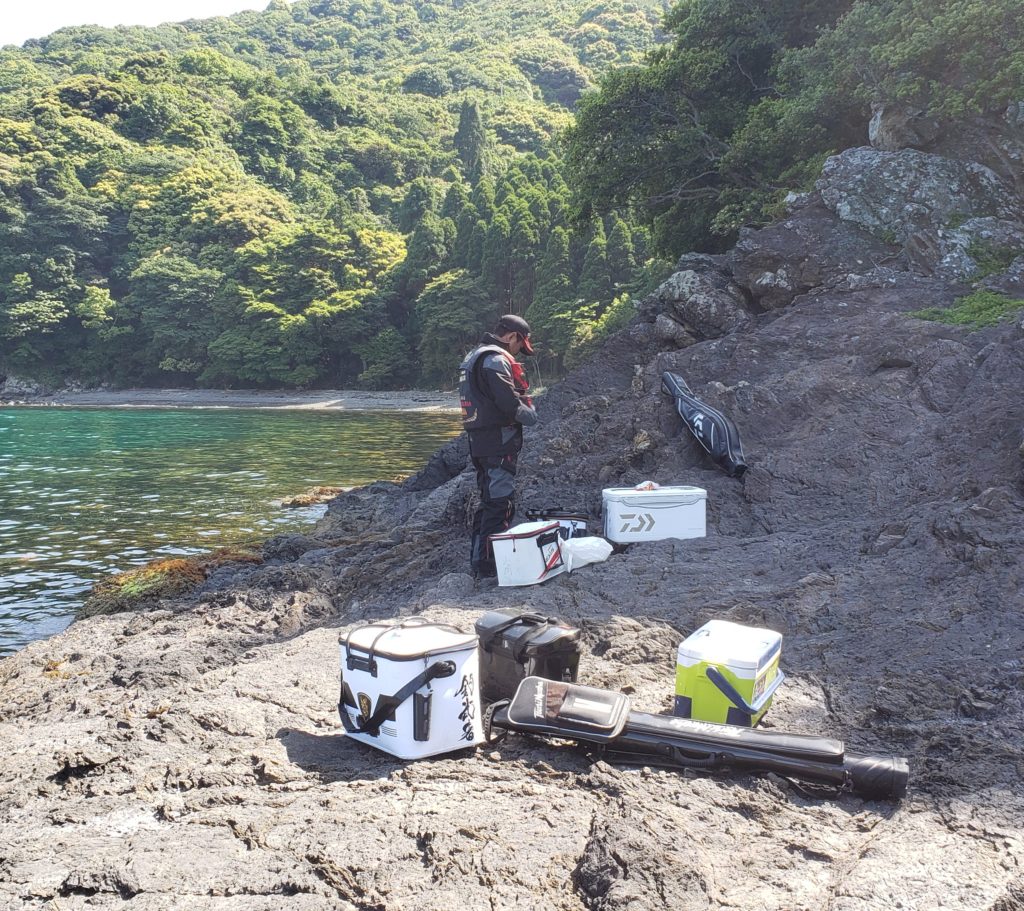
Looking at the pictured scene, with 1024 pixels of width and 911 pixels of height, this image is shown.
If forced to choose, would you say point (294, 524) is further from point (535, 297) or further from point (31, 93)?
point (31, 93)

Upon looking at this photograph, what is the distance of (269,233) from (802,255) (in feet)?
198

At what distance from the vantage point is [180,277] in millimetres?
61406

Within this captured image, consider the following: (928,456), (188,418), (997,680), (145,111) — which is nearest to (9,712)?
(997,680)

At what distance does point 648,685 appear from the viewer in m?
4.59

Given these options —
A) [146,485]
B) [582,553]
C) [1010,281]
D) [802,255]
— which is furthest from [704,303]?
[146,485]

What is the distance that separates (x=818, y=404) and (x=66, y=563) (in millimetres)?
9833

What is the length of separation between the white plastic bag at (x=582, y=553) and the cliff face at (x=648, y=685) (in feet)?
0.60

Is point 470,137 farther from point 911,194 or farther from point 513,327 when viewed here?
point 513,327

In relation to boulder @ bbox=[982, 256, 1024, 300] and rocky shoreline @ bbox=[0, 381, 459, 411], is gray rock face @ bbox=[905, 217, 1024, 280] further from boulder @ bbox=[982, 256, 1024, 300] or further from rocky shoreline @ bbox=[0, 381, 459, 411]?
rocky shoreline @ bbox=[0, 381, 459, 411]

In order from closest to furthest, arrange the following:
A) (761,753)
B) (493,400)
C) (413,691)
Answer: (761,753), (413,691), (493,400)

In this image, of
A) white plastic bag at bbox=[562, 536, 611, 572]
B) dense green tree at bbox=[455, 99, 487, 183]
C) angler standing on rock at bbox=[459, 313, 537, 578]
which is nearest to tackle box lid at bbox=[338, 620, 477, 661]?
white plastic bag at bbox=[562, 536, 611, 572]

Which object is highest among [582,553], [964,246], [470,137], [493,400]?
[470,137]

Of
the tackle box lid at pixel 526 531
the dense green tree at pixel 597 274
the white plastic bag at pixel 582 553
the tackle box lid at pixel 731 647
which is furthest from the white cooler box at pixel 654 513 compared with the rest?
the dense green tree at pixel 597 274

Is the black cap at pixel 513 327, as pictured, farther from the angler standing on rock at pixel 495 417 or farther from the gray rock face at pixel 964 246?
the gray rock face at pixel 964 246
